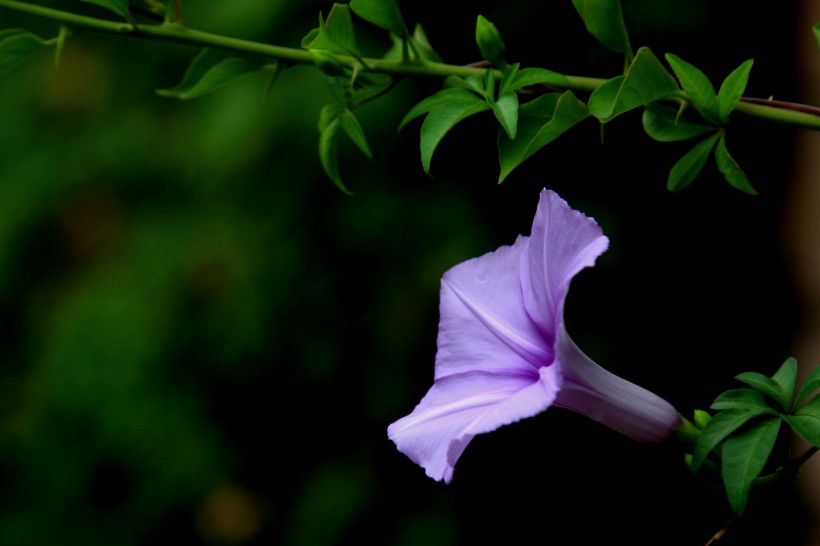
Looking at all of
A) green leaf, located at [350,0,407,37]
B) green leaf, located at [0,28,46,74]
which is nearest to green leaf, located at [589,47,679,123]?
green leaf, located at [350,0,407,37]

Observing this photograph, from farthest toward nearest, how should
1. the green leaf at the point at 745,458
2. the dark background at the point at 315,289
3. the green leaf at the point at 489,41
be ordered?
the dark background at the point at 315,289
the green leaf at the point at 489,41
the green leaf at the point at 745,458

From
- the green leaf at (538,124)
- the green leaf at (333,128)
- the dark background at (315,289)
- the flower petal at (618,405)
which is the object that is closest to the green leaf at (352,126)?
the green leaf at (333,128)

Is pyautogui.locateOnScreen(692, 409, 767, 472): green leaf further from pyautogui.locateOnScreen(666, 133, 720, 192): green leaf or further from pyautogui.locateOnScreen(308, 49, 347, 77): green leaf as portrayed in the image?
pyautogui.locateOnScreen(308, 49, 347, 77): green leaf

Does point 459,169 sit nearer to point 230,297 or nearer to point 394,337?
point 394,337

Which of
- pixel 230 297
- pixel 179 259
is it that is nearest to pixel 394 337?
pixel 230 297

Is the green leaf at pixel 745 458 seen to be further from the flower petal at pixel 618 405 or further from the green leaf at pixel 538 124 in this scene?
the green leaf at pixel 538 124

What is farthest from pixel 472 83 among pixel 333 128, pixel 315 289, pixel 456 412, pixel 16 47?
pixel 315 289

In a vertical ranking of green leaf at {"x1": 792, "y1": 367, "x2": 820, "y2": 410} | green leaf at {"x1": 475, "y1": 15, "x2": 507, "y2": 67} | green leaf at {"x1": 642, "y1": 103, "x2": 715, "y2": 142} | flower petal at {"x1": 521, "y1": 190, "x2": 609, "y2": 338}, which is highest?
green leaf at {"x1": 475, "y1": 15, "x2": 507, "y2": 67}
